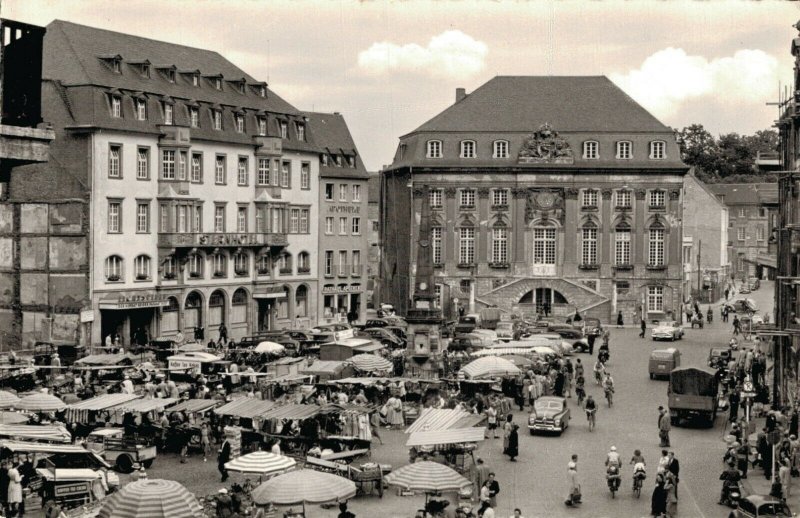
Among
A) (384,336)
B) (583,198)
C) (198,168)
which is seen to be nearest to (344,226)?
(198,168)

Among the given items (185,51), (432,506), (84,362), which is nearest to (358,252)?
(185,51)

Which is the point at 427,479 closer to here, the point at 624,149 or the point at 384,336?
the point at 384,336

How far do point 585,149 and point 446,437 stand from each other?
5472cm

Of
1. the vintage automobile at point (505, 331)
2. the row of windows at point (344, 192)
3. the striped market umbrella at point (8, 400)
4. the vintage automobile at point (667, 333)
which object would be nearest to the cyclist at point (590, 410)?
the striped market umbrella at point (8, 400)

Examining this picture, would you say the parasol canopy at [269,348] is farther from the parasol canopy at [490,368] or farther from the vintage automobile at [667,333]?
the vintage automobile at [667,333]

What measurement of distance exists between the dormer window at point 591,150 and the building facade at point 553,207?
0.07m

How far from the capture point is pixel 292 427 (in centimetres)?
3409

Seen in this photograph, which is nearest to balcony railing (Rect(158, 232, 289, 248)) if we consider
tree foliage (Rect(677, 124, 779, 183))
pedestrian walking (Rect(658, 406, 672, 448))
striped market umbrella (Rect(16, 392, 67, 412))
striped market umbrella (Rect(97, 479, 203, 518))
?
striped market umbrella (Rect(16, 392, 67, 412))

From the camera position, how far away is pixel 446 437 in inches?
1172

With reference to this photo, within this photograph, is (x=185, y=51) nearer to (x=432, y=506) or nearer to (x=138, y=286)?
(x=138, y=286)

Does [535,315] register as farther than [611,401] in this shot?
Yes

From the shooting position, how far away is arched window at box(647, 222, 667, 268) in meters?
80.4

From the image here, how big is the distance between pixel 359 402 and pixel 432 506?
14779 mm

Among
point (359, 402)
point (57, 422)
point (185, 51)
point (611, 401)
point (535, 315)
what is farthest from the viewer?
point (535, 315)
